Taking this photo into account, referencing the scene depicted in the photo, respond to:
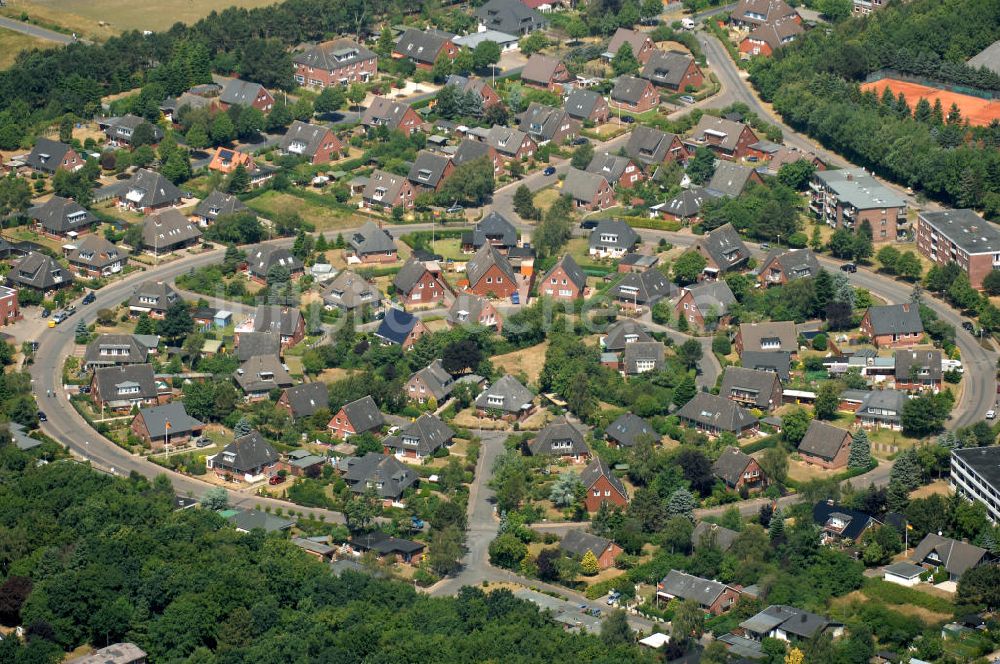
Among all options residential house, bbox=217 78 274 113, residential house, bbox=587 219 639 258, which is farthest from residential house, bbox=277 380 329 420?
residential house, bbox=217 78 274 113

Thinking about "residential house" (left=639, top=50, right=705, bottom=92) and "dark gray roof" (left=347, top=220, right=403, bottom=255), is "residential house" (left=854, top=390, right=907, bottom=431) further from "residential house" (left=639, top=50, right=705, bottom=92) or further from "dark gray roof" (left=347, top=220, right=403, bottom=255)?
"residential house" (left=639, top=50, right=705, bottom=92)

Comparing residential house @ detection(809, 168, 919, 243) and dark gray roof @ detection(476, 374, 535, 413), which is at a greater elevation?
residential house @ detection(809, 168, 919, 243)

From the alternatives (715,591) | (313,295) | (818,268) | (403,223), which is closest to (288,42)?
(403,223)

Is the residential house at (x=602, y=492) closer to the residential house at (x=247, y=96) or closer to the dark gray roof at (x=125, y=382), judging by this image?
the dark gray roof at (x=125, y=382)

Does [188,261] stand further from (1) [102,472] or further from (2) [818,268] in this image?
(2) [818,268]

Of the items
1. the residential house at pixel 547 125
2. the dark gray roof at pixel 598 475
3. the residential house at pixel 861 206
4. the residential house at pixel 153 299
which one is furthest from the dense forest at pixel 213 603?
the residential house at pixel 547 125

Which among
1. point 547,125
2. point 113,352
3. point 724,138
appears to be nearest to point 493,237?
point 547,125
